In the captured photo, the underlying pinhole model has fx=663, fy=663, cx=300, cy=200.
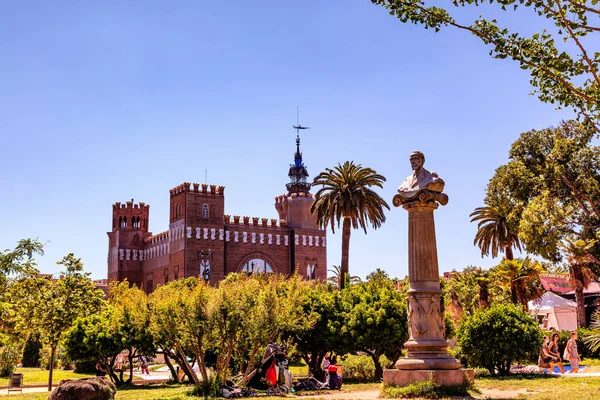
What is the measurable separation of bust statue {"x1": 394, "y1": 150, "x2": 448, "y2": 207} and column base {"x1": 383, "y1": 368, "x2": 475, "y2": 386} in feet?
14.0

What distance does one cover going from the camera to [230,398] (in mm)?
19406

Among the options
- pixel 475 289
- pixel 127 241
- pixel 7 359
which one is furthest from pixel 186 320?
pixel 127 241

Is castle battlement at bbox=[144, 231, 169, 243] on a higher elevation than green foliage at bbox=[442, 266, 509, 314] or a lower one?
higher

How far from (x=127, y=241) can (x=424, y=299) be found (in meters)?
69.8

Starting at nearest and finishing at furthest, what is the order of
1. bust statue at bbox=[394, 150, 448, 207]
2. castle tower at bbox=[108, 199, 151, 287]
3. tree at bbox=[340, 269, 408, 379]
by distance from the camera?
bust statue at bbox=[394, 150, 448, 207] < tree at bbox=[340, 269, 408, 379] < castle tower at bbox=[108, 199, 151, 287]

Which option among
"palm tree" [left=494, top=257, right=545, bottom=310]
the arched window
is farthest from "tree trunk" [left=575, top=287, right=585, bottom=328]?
the arched window

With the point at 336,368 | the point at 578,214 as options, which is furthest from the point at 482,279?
the point at 336,368

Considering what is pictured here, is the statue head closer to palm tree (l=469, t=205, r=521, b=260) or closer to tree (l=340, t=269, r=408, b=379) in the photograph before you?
tree (l=340, t=269, r=408, b=379)

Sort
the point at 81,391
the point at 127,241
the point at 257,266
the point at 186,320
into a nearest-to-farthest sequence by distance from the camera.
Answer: the point at 81,391, the point at 186,320, the point at 257,266, the point at 127,241

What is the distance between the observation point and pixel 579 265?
41125 mm

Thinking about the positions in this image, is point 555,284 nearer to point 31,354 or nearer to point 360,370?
point 360,370

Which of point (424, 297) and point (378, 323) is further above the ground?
point (424, 297)

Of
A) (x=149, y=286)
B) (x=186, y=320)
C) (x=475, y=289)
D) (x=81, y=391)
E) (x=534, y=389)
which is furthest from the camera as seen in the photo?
(x=149, y=286)

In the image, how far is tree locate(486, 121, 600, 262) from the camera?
1248 inches
